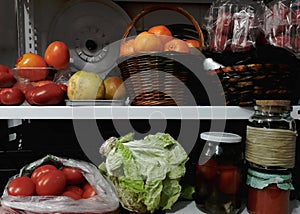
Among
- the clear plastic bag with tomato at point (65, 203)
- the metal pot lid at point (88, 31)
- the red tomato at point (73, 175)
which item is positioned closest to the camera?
the clear plastic bag with tomato at point (65, 203)

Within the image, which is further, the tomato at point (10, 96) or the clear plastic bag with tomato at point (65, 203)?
the tomato at point (10, 96)

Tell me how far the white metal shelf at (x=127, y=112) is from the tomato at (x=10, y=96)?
0.08 feet

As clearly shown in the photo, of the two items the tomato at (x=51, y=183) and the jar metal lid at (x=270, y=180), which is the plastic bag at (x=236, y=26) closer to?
the jar metal lid at (x=270, y=180)

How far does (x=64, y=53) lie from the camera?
0.85m

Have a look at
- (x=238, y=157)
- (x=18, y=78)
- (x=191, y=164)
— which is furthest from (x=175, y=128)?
(x=18, y=78)

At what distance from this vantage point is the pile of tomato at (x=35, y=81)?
0.73 meters

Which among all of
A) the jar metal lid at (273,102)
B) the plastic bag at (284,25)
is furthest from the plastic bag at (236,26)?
the jar metal lid at (273,102)

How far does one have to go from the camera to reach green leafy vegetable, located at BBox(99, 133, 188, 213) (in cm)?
69

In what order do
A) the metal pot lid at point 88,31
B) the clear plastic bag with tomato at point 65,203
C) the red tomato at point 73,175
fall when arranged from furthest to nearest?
the metal pot lid at point 88,31 < the red tomato at point 73,175 < the clear plastic bag with tomato at point 65,203

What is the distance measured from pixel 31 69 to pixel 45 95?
0.13 meters

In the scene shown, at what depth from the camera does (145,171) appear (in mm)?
685

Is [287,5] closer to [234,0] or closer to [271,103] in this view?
[234,0]

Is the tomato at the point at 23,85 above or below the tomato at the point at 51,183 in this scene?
above

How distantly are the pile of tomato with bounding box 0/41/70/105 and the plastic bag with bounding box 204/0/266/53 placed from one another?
1.36ft
